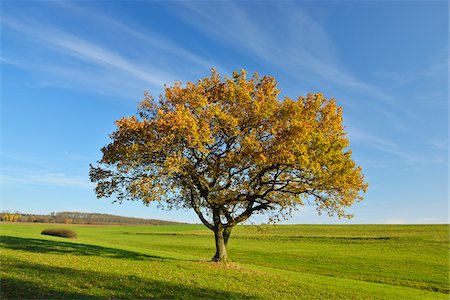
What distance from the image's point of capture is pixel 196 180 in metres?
37.6

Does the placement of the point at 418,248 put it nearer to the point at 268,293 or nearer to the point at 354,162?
the point at 354,162

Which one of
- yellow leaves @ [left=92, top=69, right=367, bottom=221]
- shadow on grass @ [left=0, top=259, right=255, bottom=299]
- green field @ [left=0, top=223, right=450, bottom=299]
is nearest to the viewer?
shadow on grass @ [left=0, top=259, right=255, bottom=299]

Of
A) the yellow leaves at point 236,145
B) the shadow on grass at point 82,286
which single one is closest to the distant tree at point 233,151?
the yellow leaves at point 236,145

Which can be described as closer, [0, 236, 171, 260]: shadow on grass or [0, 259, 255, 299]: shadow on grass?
[0, 259, 255, 299]: shadow on grass

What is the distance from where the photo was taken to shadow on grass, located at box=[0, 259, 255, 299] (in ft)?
59.7

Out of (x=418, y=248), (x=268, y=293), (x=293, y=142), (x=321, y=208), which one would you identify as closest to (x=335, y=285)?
(x=321, y=208)

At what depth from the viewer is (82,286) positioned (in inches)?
808

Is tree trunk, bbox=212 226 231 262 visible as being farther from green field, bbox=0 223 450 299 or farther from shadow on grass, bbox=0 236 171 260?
shadow on grass, bbox=0 236 171 260

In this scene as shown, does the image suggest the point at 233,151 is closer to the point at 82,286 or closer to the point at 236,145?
the point at 236,145

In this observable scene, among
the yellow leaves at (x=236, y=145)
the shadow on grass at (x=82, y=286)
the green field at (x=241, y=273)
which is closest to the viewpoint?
the shadow on grass at (x=82, y=286)

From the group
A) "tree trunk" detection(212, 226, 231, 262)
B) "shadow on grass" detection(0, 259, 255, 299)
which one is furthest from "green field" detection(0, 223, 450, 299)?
"tree trunk" detection(212, 226, 231, 262)

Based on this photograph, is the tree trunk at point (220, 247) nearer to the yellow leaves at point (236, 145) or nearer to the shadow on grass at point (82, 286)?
the yellow leaves at point (236, 145)

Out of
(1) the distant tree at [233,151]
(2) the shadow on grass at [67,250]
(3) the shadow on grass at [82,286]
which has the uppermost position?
(1) the distant tree at [233,151]

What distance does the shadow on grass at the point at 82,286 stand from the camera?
1819cm
